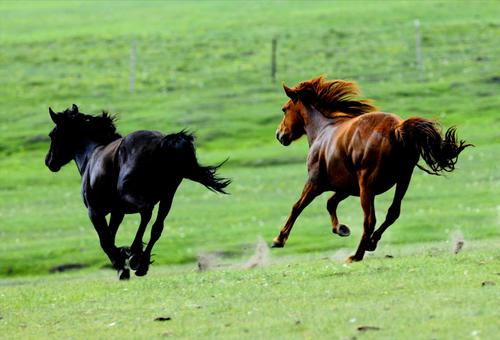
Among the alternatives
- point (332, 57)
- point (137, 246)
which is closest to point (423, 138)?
point (137, 246)

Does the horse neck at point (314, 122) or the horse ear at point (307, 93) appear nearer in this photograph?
the horse neck at point (314, 122)

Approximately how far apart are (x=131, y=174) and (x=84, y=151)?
1.64 metres

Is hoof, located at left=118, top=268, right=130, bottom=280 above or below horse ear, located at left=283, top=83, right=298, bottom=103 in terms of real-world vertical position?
below

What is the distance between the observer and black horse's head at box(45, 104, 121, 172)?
1734cm

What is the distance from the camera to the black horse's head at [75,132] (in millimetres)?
17344

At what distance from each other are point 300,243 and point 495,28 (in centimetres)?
3716

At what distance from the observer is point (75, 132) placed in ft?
57.6

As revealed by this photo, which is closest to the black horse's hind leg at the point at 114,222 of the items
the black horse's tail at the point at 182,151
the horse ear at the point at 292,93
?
the black horse's tail at the point at 182,151

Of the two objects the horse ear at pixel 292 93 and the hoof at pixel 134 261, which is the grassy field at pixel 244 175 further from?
the horse ear at pixel 292 93

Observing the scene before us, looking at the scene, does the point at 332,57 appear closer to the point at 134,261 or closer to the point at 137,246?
the point at 137,246

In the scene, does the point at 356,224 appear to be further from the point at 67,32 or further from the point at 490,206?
the point at 67,32

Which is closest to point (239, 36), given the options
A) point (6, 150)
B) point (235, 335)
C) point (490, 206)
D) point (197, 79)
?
point (197, 79)

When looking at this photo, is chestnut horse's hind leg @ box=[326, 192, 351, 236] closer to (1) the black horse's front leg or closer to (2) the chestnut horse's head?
(2) the chestnut horse's head

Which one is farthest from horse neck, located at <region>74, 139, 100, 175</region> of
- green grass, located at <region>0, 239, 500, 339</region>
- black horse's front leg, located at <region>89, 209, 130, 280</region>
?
green grass, located at <region>0, 239, 500, 339</region>
